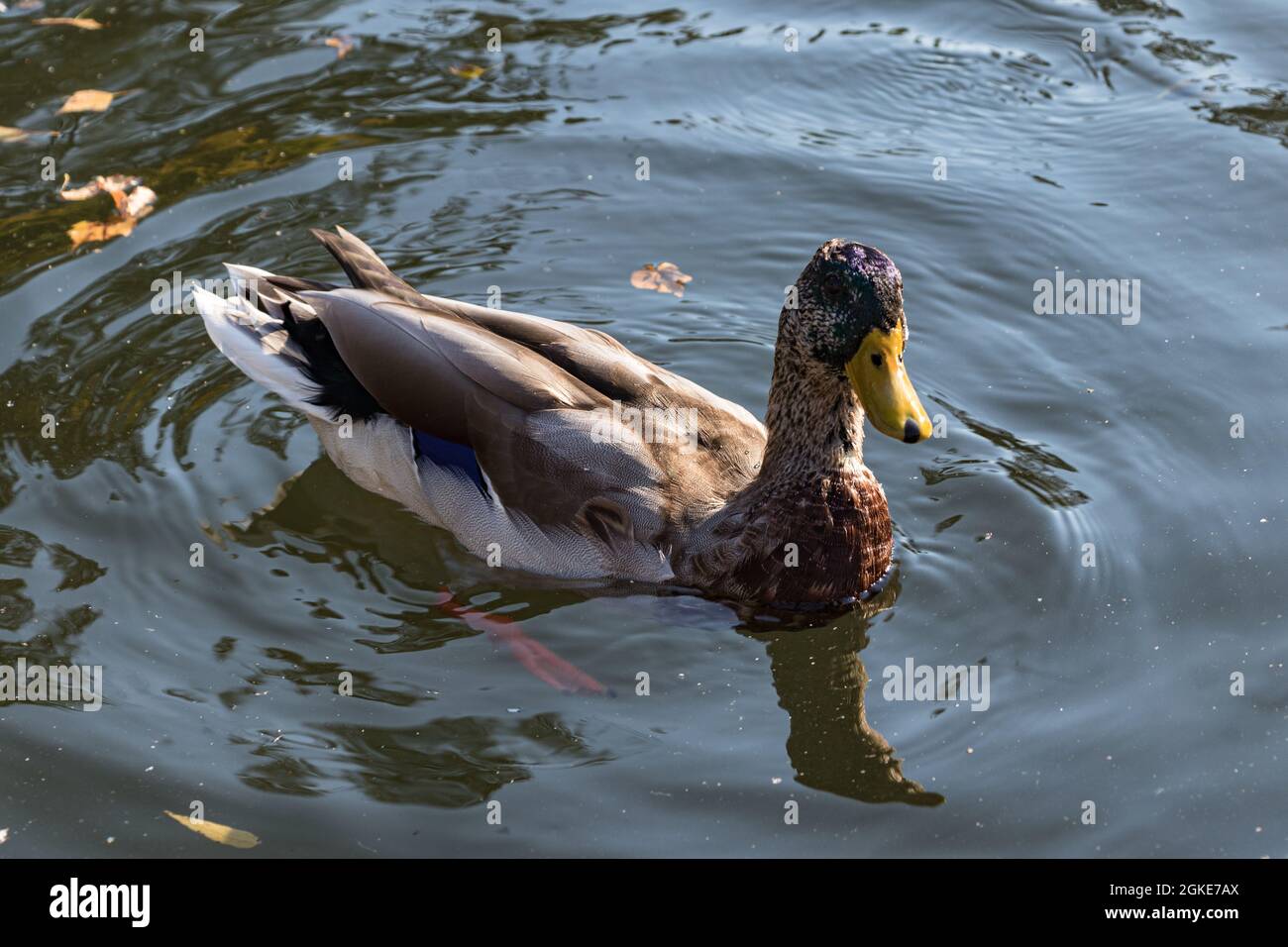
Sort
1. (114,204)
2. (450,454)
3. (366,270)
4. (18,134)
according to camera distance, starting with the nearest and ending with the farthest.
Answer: (450,454) < (366,270) < (114,204) < (18,134)

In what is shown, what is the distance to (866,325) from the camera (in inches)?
231

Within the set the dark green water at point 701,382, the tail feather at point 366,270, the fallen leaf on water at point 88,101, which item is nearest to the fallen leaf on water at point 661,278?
the dark green water at point 701,382

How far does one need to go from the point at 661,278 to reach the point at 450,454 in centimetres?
227

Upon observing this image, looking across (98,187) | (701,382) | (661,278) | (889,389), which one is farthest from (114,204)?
(889,389)

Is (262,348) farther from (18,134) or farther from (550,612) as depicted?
(18,134)

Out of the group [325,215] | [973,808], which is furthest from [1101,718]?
[325,215]

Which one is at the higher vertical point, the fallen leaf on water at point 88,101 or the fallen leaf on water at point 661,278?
the fallen leaf on water at point 88,101

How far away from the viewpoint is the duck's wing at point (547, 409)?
6410 mm

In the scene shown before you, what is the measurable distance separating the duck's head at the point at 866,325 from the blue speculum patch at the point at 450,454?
1.60m

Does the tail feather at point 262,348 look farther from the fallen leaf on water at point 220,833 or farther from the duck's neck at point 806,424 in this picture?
the fallen leaf on water at point 220,833

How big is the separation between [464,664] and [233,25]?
6.29m

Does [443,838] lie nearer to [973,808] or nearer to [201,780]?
[201,780]

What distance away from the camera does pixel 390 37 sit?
1062cm

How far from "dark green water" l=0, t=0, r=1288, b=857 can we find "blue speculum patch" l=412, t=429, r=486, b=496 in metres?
0.40
